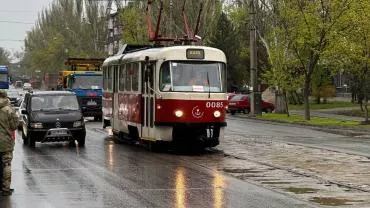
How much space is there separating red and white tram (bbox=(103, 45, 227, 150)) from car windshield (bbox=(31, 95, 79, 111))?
3.19 m

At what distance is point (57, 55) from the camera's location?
100625mm

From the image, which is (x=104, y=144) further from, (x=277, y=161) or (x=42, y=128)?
(x=277, y=161)

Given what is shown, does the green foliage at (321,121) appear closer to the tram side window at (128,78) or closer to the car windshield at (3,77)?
the tram side window at (128,78)

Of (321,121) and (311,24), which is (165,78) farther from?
(321,121)

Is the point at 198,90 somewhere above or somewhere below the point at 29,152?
above

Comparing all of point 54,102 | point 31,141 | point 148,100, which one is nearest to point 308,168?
point 148,100

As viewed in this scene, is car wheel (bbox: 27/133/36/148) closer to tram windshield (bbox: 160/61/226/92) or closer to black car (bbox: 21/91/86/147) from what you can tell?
black car (bbox: 21/91/86/147)

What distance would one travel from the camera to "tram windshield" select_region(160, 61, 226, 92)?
19781 mm

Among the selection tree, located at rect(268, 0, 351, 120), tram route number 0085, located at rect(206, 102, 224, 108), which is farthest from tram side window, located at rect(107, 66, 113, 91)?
tree, located at rect(268, 0, 351, 120)

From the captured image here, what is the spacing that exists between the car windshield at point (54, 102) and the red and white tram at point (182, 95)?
3188 mm

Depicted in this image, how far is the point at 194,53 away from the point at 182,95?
4.43ft

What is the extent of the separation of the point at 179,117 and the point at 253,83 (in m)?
27.1

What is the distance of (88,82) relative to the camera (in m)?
39.8

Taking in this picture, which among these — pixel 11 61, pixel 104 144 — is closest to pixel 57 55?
pixel 104 144
